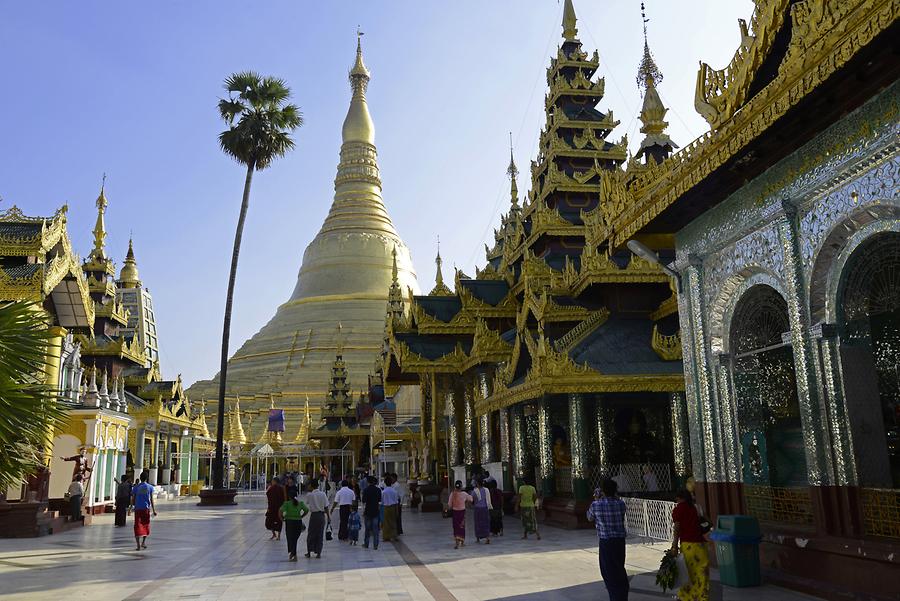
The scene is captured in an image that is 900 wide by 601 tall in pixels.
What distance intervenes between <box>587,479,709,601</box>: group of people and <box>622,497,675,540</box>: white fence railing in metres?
5.26

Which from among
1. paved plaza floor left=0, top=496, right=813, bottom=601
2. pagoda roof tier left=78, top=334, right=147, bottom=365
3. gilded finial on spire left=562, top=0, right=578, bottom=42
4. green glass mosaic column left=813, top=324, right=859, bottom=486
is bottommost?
paved plaza floor left=0, top=496, right=813, bottom=601

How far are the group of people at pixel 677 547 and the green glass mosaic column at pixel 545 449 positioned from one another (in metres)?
9.84

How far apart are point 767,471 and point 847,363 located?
3138 mm

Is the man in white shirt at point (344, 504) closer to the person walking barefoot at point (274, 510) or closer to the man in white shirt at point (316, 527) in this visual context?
the person walking barefoot at point (274, 510)

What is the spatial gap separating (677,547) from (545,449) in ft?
35.0

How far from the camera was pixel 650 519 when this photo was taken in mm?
13773

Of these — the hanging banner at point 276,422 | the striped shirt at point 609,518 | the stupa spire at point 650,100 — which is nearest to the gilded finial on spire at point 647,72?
the stupa spire at point 650,100

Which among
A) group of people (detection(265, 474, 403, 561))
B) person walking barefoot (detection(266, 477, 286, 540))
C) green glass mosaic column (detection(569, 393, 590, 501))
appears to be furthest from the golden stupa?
green glass mosaic column (detection(569, 393, 590, 501))

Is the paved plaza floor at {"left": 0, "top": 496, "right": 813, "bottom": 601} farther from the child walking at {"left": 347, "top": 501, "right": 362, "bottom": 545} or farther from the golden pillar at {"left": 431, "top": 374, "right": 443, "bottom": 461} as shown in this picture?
the golden pillar at {"left": 431, "top": 374, "right": 443, "bottom": 461}

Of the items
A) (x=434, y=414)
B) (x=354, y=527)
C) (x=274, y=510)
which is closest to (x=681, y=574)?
(x=354, y=527)

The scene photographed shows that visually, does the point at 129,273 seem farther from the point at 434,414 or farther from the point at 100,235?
the point at 434,414

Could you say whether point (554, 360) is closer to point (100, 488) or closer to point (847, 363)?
point (847, 363)

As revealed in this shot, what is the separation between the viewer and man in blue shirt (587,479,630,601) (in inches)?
294

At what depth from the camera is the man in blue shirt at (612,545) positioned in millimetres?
7477
